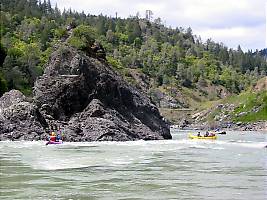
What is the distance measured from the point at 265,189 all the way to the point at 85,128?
154 ft

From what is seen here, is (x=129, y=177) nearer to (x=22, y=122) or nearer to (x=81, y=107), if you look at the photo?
(x=22, y=122)

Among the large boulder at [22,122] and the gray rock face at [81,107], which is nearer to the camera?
the large boulder at [22,122]

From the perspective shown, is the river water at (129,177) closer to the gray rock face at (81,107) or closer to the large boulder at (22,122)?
the large boulder at (22,122)

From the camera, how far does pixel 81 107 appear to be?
77.1m

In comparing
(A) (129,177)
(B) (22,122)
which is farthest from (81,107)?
(A) (129,177)

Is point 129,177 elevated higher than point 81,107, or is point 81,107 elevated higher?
point 81,107

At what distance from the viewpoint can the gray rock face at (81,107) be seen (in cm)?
6944

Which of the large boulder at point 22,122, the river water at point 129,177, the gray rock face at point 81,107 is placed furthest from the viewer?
the gray rock face at point 81,107

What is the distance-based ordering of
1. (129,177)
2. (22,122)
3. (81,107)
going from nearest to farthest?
1. (129,177)
2. (22,122)
3. (81,107)

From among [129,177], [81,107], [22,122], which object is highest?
[81,107]

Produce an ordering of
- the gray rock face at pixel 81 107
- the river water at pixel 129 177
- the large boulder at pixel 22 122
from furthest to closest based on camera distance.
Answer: the gray rock face at pixel 81 107, the large boulder at pixel 22 122, the river water at pixel 129 177

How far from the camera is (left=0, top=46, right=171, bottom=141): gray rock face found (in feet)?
228

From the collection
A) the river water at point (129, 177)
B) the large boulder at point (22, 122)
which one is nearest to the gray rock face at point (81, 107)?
the large boulder at point (22, 122)

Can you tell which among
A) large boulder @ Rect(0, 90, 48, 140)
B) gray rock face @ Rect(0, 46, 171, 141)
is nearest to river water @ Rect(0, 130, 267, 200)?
large boulder @ Rect(0, 90, 48, 140)
